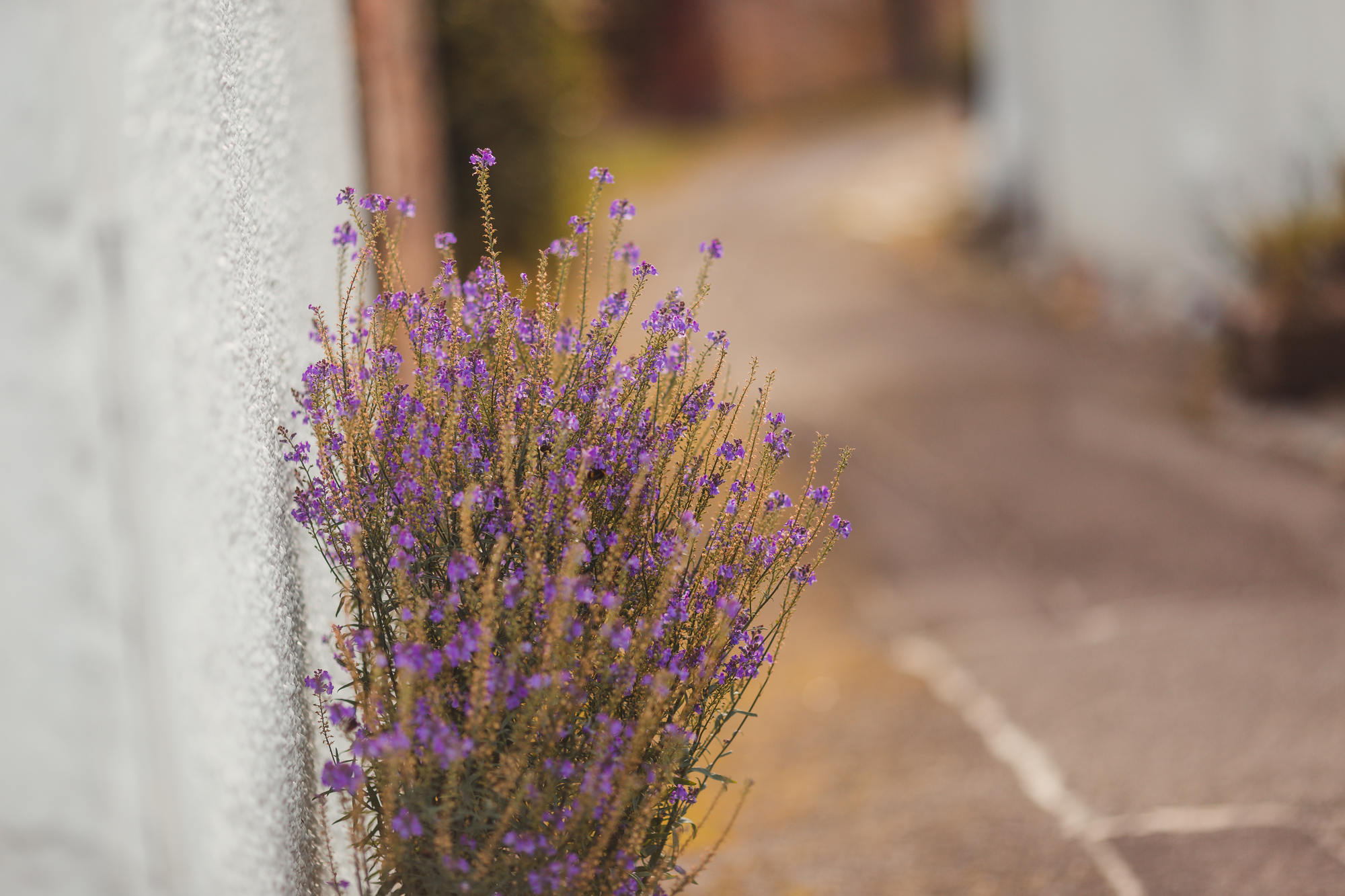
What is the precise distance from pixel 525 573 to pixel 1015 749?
2.27m

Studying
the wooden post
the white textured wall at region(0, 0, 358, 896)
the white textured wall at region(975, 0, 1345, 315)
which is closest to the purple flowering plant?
the white textured wall at region(0, 0, 358, 896)

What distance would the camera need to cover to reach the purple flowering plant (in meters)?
1.73

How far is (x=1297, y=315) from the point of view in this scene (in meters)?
6.60

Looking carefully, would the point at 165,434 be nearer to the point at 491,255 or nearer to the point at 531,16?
the point at 491,255

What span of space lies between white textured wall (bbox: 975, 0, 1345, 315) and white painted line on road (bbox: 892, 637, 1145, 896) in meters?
→ 4.20

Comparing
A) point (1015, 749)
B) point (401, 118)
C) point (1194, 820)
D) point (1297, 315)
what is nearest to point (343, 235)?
point (1194, 820)

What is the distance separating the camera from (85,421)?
4.24 ft

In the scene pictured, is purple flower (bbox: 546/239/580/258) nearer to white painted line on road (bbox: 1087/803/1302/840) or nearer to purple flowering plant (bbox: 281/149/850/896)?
purple flowering plant (bbox: 281/149/850/896)

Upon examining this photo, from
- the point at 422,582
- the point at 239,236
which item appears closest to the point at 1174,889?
the point at 422,582

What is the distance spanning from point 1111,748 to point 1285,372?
12.2ft

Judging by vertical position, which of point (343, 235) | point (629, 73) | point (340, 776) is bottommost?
point (340, 776)

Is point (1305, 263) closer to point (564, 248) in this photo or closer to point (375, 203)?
point (564, 248)

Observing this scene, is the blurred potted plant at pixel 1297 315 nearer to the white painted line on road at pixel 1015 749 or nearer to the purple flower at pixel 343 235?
the white painted line on road at pixel 1015 749

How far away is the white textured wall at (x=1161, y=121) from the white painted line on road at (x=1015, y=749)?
4.20 metres
